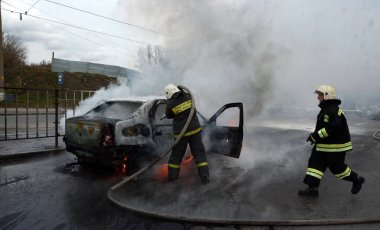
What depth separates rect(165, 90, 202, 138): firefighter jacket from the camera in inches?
236

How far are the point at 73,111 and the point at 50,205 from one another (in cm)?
646

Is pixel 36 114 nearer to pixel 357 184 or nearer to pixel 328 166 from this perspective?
pixel 328 166

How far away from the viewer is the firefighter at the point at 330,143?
5077 millimetres

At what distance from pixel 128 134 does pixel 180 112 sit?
3.53ft

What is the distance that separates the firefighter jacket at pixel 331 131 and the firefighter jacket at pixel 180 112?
1.92 m

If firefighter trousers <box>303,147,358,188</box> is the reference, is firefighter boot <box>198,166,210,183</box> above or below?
below

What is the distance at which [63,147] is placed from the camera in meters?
9.25

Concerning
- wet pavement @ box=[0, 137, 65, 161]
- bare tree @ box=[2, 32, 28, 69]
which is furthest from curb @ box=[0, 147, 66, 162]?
bare tree @ box=[2, 32, 28, 69]

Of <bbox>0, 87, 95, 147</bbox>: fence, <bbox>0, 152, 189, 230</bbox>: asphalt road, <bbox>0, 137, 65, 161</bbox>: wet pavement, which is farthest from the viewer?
<bbox>0, 87, 95, 147</bbox>: fence

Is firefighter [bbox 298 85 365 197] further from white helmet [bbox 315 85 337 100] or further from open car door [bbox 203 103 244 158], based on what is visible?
open car door [bbox 203 103 244 158]

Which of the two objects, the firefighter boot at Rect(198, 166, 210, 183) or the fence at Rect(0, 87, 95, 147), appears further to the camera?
the fence at Rect(0, 87, 95, 147)

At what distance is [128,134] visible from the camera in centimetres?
638

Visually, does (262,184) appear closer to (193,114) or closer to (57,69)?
(193,114)

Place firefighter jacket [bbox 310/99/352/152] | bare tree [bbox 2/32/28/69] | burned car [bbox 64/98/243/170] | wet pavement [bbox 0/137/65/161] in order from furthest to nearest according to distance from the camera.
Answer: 1. bare tree [bbox 2/32/28/69]
2. wet pavement [bbox 0/137/65/161]
3. burned car [bbox 64/98/243/170]
4. firefighter jacket [bbox 310/99/352/152]
